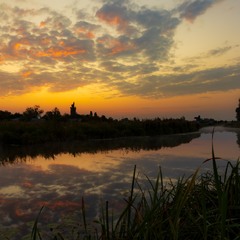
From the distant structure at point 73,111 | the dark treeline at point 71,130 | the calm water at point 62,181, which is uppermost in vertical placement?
the distant structure at point 73,111

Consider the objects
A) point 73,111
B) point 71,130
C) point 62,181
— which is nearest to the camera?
point 62,181

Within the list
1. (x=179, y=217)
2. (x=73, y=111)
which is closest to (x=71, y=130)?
(x=179, y=217)

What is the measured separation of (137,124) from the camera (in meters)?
29.5

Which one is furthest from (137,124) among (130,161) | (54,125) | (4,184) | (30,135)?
(4,184)

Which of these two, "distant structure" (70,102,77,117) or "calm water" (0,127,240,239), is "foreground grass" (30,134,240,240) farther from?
"distant structure" (70,102,77,117)

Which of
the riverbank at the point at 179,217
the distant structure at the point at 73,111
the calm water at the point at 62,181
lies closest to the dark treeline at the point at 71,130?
the calm water at the point at 62,181

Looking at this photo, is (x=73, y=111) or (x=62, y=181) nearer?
(x=62, y=181)

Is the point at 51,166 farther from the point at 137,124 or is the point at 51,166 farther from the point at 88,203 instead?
the point at 137,124

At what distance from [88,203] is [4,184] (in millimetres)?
3170

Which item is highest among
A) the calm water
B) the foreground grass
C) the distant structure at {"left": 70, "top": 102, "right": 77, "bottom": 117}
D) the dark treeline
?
the distant structure at {"left": 70, "top": 102, "right": 77, "bottom": 117}

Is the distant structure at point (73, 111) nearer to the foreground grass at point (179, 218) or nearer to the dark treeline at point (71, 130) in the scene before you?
the dark treeline at point (71, 130)

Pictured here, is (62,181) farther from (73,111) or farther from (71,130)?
(73,111)

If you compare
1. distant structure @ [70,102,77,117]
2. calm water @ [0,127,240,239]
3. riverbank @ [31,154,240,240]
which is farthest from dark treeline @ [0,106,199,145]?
→ riverbank @ [31,154,240,240]

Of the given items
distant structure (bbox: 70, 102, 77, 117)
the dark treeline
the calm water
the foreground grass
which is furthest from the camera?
distant structure (bbox: 70, 102, 77, 117)
